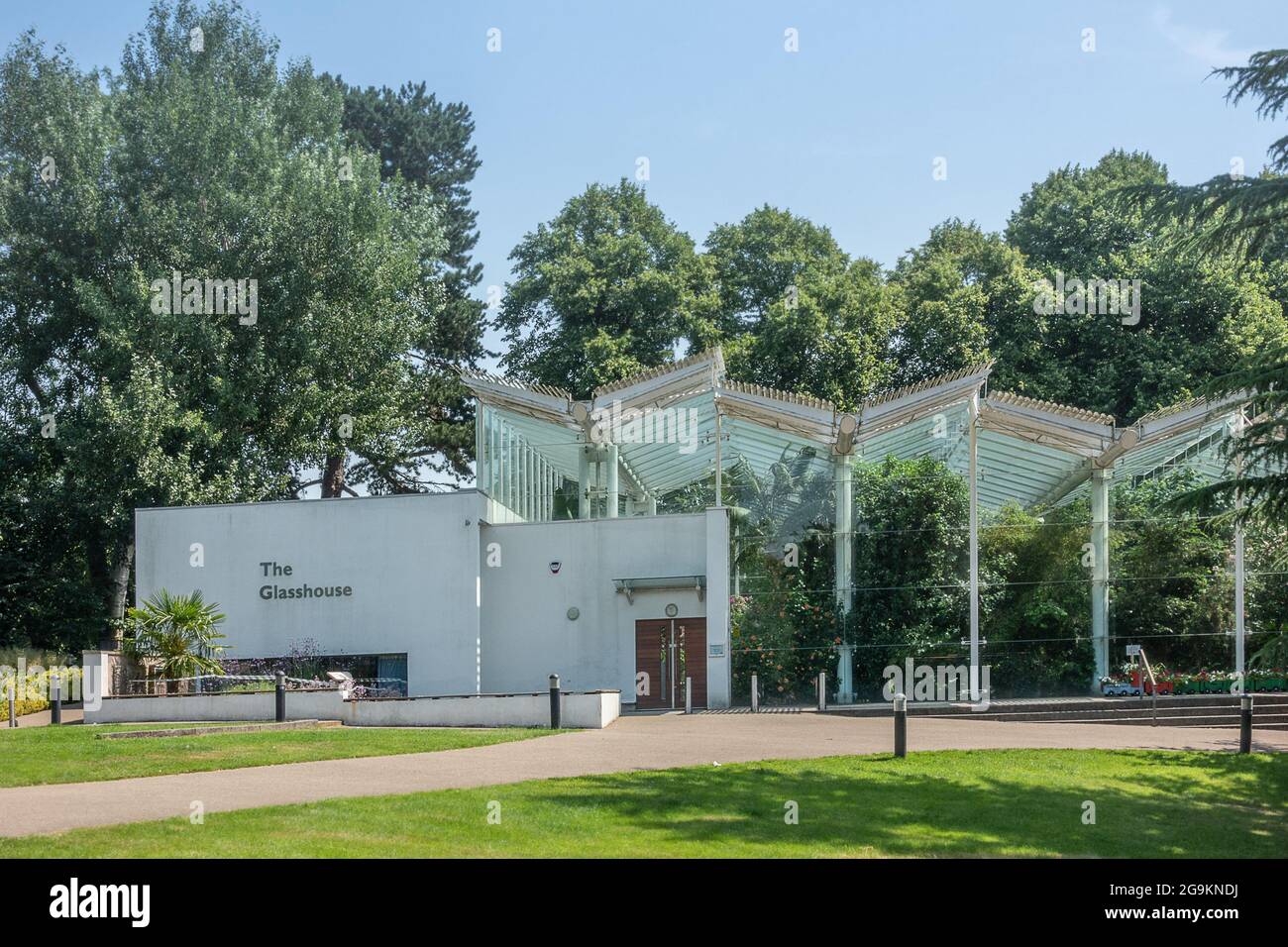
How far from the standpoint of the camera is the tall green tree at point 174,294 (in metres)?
38.9

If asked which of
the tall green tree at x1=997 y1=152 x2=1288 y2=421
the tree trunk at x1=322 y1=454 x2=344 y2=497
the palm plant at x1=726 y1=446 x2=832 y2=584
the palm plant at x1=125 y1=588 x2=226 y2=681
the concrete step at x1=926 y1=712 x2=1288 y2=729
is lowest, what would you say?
the concrete step at x1=926 y1=712 x2=1288 y2=729

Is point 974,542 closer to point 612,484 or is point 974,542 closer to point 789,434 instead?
point 789,434

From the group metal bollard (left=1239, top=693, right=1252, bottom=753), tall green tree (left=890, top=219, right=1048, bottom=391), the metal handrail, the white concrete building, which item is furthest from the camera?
tall green tree (left=890, top=219, right=1048, bottom=391)

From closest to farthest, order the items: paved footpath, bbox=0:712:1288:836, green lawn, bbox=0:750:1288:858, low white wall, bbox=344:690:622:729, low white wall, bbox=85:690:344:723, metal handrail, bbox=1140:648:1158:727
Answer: green lawn, bbox=0:750:1288:858 < paved footpath, bbox=0:712:1288:836 < low white wall, bbox=344:690:622:729 < low white wall, bbox=85:690:344:723 < metal handrail, bbox=1140:648:1158:727

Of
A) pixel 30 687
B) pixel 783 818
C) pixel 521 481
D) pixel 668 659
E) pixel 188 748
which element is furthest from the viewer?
pixel 521 481

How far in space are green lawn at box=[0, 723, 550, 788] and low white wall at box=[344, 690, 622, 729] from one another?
105 cm

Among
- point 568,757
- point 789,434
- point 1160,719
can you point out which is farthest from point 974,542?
point 568,757

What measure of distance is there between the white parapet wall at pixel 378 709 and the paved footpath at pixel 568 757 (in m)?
0.65

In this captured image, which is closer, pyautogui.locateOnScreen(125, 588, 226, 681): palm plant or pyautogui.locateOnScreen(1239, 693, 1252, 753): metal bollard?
pyautogui.locateOnScreen(1239, 693, 1252, 753): metal bollard

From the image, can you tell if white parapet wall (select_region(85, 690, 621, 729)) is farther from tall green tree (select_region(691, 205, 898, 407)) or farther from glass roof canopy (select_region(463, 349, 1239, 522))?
tall green tree (select_region(691, 205, 898, 407))

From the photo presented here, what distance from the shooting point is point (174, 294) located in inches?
1549

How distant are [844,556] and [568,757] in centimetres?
1460

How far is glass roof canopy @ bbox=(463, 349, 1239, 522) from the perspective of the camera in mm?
30531

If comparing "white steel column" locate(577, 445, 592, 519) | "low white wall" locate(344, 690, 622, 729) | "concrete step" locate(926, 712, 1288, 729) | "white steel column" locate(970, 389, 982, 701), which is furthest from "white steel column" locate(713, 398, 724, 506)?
"low white wall" locate(344, 690, 622, 729)
